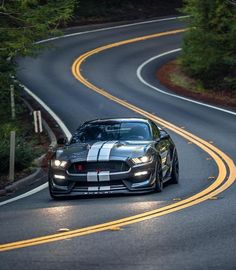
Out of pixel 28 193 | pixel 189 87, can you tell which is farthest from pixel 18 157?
pixel 189 87

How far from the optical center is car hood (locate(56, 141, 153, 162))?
15.2m

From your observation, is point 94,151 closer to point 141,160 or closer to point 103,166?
point 103,166

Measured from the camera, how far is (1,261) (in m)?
9.34

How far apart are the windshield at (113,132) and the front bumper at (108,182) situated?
1.44 m

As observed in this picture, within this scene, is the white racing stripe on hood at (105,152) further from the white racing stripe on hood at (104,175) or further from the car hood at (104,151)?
the white racing stripe on hood at (104,175)

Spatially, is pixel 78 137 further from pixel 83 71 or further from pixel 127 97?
pixel 83 71

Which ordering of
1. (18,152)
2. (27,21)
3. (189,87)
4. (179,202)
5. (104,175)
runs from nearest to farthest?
(179,202), (104,175), (18,152), (27,21), (189,87)

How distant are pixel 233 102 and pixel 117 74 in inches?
353

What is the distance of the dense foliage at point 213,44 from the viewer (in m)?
40.9

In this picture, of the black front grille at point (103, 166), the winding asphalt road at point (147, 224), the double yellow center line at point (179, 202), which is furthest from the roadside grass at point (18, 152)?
the double yellow center line at point (179, 202)

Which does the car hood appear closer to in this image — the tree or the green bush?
the green bush

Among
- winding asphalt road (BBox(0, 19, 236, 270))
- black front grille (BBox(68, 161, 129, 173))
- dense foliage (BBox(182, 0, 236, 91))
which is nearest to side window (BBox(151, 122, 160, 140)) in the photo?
winding asphalt road (BBox(0, 19, 236, 270))

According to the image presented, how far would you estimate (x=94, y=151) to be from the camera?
1542cm

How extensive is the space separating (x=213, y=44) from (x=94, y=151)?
26850 mm
